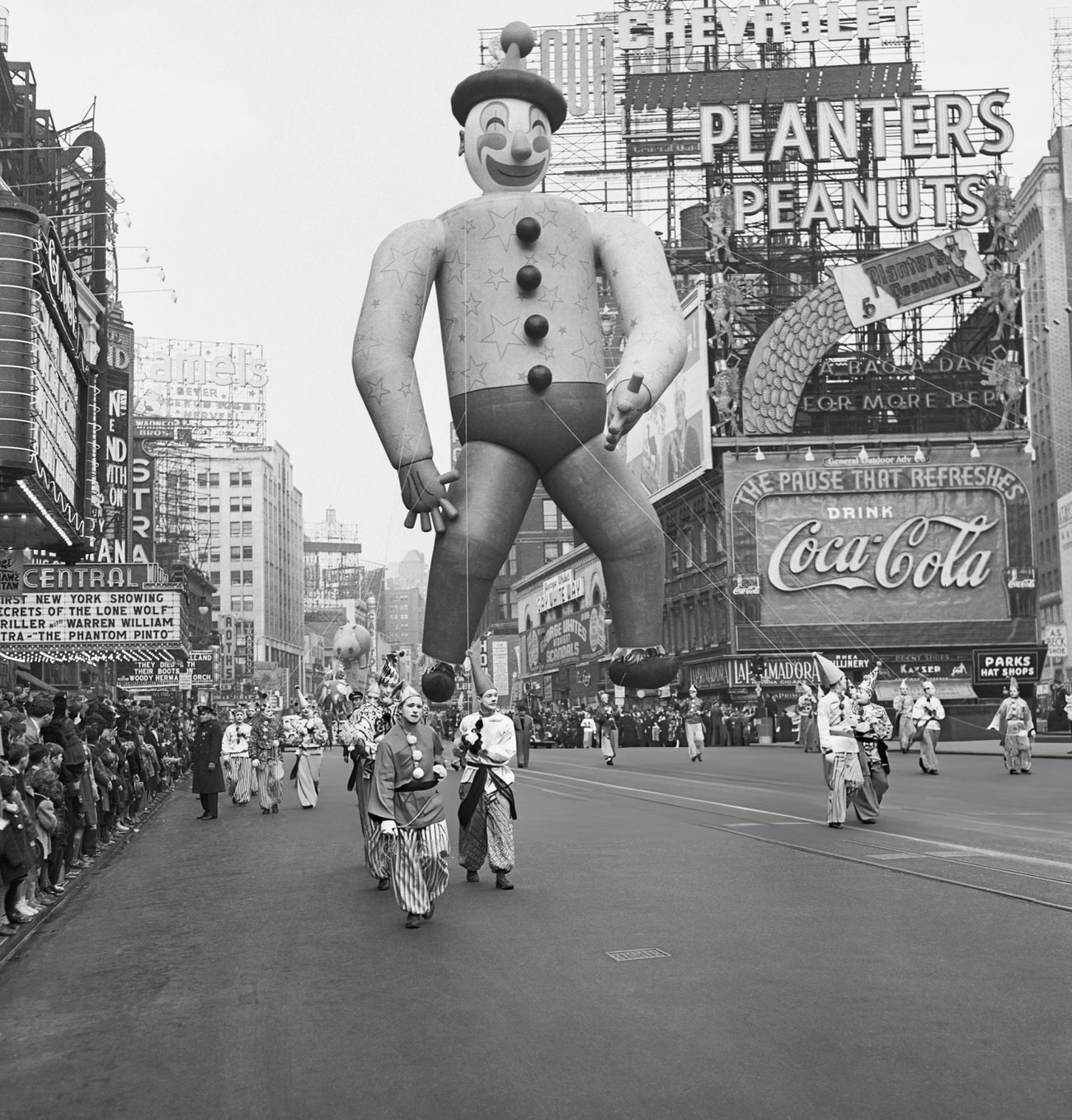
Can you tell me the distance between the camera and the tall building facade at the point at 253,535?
115 m

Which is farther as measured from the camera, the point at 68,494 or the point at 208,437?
the point at 208,437

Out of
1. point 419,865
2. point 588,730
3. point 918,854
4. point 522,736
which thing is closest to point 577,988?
point 419,865

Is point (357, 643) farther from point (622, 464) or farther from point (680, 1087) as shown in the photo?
point (680, 1087)

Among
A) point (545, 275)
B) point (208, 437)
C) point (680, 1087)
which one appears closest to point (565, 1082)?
point (680, 1087)

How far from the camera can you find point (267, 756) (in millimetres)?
20859

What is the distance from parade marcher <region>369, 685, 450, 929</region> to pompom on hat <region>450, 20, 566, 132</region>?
4582 millimetres

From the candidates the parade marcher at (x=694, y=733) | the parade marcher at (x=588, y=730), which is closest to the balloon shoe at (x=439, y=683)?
the parade marcher at (x=694, y=733)

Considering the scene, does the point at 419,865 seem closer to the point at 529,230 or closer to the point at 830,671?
the point at 529,230

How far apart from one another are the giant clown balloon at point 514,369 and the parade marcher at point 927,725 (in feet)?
53.8

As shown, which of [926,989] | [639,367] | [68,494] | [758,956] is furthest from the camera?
[68,494]

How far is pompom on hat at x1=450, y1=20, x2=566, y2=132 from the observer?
10.4 meters

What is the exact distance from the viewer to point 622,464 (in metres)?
10.4

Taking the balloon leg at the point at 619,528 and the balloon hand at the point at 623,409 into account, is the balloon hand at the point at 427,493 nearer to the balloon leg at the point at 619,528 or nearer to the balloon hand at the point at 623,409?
the balloon leg at the point at 619,528

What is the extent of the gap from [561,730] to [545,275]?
42.9m
